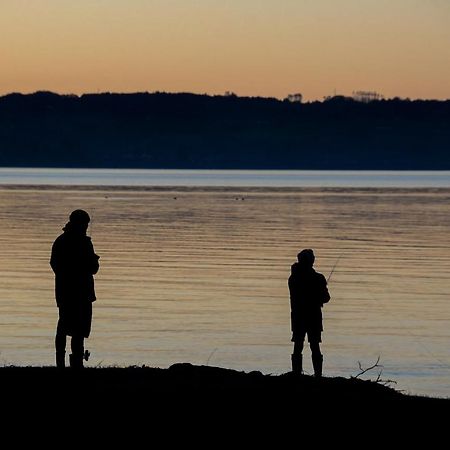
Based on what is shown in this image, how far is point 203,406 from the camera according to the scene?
11.4 meters

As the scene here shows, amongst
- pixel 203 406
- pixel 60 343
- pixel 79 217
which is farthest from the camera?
pixel 60 343

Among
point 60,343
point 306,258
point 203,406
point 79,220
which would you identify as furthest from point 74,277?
point 306,258

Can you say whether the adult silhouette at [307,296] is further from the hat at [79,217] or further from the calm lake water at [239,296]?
the calm lake water at [239,296]

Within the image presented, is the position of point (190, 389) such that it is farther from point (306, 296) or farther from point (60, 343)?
point (306, 296)

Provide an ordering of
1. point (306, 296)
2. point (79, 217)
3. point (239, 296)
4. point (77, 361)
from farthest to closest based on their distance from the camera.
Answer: point (239, 296) < point (306, 296) < point (77, 361) < point (79, 217)

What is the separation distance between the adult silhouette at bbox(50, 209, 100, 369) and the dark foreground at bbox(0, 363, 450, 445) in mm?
460

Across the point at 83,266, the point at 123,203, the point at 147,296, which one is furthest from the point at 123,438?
the point at 123,203

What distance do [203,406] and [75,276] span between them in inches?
95.0

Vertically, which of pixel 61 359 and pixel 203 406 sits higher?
pixel 61 359

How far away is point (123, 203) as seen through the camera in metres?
98.8

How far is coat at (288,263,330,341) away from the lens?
45.0 feet

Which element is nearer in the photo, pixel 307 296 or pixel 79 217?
pixel 79 217

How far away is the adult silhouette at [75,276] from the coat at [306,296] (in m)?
2.32

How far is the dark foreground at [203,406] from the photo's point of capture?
10625 mm
